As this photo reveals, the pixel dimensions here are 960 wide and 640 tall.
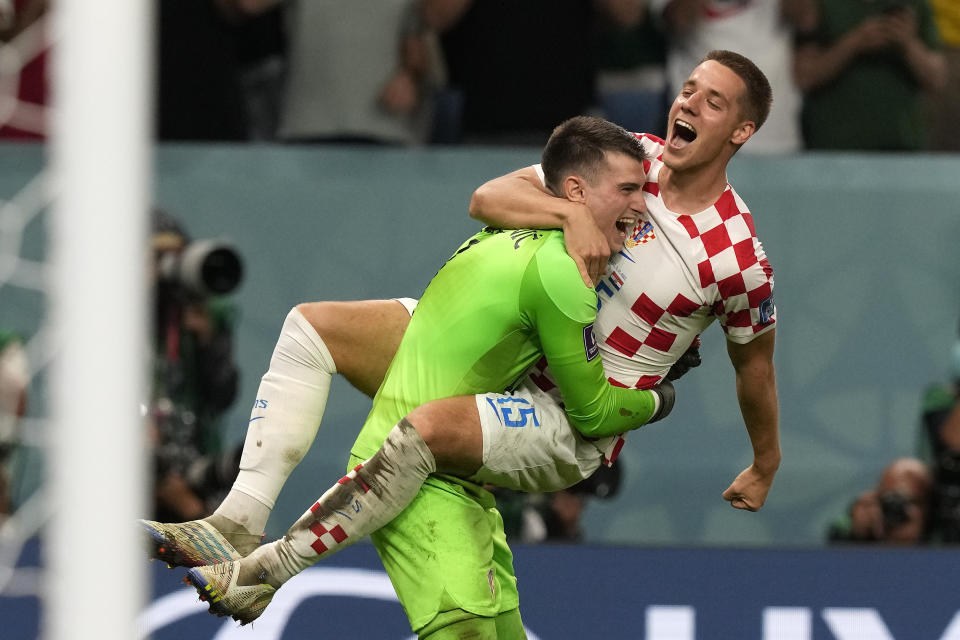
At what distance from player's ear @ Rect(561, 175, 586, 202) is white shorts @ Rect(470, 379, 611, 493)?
462mm

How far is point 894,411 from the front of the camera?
6.13m

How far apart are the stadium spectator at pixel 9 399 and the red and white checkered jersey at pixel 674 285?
1169 mm

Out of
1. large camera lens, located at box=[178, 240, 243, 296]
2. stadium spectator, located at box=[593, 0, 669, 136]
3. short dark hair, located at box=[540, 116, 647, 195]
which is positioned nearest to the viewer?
short dark hair, located at box=[540, 116, 647, 195]

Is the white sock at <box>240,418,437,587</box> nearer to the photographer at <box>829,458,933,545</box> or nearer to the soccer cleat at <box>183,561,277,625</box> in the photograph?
the soccer cleat at <box>183,561,277,625</box>

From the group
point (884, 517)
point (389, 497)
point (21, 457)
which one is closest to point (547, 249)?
point (389, 497)

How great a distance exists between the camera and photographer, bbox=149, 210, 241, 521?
200 inches

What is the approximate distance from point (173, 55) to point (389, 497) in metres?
2.83

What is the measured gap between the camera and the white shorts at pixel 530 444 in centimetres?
354

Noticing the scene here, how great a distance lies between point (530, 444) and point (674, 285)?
0.48 metres

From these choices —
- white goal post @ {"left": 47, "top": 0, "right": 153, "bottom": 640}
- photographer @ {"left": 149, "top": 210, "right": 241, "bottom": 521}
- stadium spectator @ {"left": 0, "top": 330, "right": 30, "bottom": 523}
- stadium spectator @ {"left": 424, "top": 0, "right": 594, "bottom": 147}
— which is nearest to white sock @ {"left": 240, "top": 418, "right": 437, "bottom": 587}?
stadium spectator @ {"left": 0, "top": 330, "right": 30, "bottom": 523}

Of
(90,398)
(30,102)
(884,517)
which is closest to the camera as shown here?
(90,398)

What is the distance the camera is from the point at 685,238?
3611mm

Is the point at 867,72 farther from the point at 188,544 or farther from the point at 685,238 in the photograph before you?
the point at 188,544

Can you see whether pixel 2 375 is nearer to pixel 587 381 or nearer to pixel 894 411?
pixel 587 381
